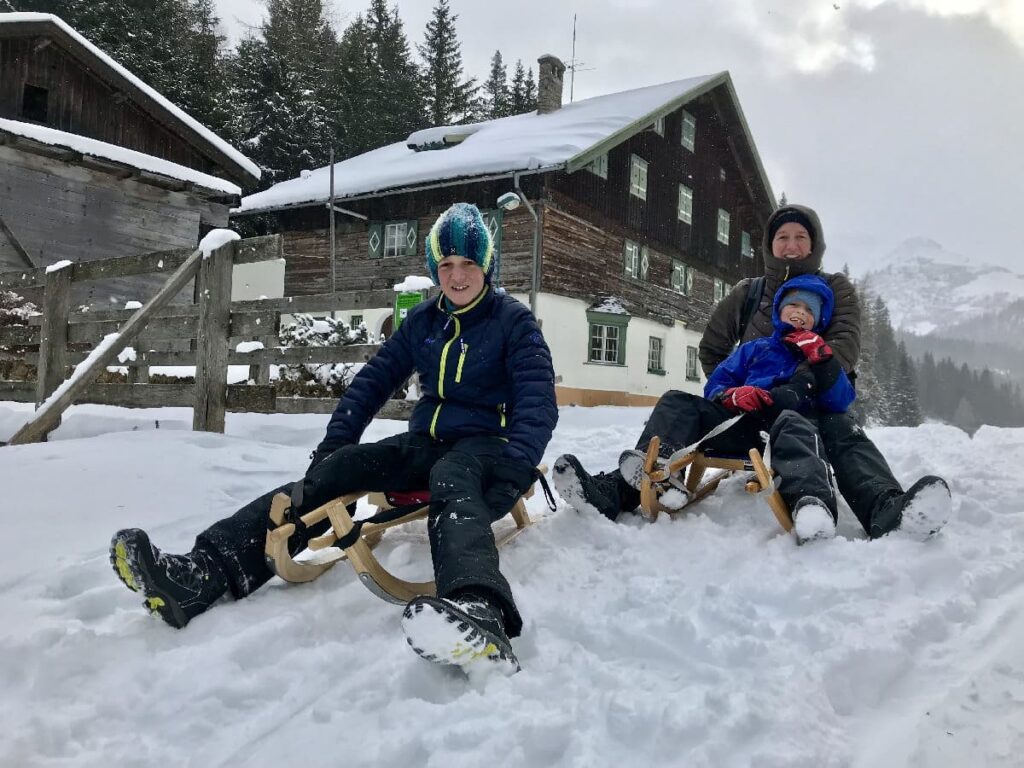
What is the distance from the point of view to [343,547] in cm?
236

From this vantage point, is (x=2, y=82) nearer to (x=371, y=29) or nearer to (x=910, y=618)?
(x=910, y=618)

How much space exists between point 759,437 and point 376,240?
18416 mm

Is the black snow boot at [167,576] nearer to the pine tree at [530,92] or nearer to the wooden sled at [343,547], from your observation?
the wooden sled at [343,547]

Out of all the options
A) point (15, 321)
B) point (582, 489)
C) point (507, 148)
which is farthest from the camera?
point (507, 148)

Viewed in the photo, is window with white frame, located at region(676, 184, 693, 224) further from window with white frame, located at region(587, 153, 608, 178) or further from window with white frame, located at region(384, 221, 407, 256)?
window with white frame, located at region(384, 221, 407, 256)

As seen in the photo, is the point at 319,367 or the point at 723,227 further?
the point at 723,227

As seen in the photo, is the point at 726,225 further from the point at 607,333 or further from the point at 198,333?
the point at 198,333

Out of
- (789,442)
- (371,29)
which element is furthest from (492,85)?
(789,442)

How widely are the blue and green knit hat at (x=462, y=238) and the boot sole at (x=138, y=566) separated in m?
1.54

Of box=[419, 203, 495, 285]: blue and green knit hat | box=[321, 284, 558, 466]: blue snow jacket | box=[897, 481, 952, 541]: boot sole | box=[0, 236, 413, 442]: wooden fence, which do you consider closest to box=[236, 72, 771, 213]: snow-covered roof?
box=[0, 236, 413, 442]: wooden fence

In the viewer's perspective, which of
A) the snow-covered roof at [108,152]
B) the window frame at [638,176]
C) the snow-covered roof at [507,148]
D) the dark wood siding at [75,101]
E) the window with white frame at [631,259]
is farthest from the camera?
the window frame at [638,176]

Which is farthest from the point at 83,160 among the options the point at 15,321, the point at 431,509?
the point at 431,509

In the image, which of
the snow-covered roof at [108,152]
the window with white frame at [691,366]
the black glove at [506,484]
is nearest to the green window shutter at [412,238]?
the snow-covered roof at [108,152]

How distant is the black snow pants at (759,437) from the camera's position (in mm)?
2854
